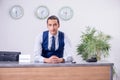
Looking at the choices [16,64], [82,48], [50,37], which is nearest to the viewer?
[16,64]

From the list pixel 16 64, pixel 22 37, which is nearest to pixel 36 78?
pixel 16 64

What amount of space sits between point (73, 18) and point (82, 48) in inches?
37.4

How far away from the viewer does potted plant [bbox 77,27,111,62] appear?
17.2ft

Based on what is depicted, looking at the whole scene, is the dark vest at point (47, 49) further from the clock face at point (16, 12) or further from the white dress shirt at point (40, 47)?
the clock face at point (16, 12)

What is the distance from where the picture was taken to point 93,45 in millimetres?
5203

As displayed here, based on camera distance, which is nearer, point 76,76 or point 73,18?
point 76,76

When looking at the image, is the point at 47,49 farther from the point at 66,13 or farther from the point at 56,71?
the point at 66,13

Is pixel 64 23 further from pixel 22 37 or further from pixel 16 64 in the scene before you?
pixel 16 64

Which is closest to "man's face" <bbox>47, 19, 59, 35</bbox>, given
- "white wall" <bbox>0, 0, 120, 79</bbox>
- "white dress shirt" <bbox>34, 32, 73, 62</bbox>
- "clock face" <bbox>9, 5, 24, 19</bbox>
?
"white dress shirt" <bbox>34, 32, 73, 62</bbox>

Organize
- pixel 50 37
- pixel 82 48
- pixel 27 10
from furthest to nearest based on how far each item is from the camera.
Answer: pixel 27 10 → pixel 82 48 → pixel 50 37

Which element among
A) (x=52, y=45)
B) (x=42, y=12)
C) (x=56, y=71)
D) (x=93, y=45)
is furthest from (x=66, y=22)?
(x=56, y=71)

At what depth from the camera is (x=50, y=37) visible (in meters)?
3.58

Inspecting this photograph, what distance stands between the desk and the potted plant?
1.85m

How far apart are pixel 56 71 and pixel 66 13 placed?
3109 millimetres
